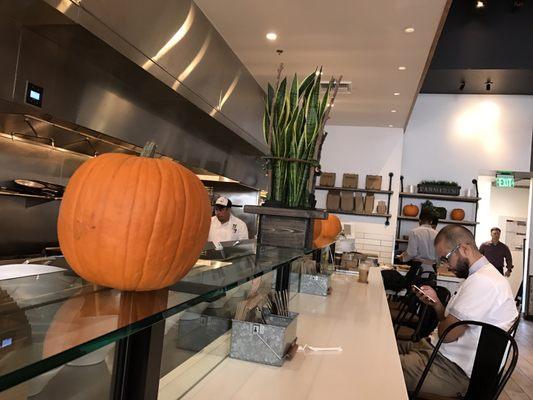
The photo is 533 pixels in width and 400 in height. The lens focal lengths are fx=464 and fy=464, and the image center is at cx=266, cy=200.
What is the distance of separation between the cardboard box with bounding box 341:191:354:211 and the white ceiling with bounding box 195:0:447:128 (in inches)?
113

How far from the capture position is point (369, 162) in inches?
342

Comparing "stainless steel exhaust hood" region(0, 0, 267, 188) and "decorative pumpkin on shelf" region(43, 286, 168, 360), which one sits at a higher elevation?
"stainless steel exhaust hood" region(0, 0, 267, 188)

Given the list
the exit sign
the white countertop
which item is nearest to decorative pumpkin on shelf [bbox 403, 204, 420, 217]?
the exit sign

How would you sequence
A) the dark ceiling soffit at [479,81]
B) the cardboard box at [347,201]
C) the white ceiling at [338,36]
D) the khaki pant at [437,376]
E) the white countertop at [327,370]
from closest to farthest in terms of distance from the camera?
the white countertop at [327,370] → the khaki pant at [437,376] → the white ceiling at [338,36] → the dark ceiling soffit at [479,81] → the cardboard box at [347,201]

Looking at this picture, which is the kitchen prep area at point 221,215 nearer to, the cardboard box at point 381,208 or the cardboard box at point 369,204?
the cardboard box at point 369,204

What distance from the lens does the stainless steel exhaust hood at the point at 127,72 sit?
103 inches

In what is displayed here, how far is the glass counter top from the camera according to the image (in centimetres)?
46

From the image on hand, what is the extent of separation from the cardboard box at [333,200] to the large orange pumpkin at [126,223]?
7901 mm

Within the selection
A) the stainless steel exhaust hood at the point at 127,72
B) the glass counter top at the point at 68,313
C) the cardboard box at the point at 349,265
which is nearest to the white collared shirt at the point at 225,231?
the stainless steel exhaust hood at the point at 127,72

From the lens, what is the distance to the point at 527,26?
7664mm

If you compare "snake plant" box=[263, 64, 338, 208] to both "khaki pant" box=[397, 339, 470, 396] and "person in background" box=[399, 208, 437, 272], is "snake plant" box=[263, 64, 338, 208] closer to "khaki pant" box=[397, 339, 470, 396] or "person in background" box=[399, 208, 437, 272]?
"khaki pant" box=[397, 339, 470, 396]

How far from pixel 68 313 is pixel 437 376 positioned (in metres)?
2.35

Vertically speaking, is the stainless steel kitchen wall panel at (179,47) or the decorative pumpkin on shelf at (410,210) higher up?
the stainless steel kitchen wall panel at (179,47)

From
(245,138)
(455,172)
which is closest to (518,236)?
(455,172)
